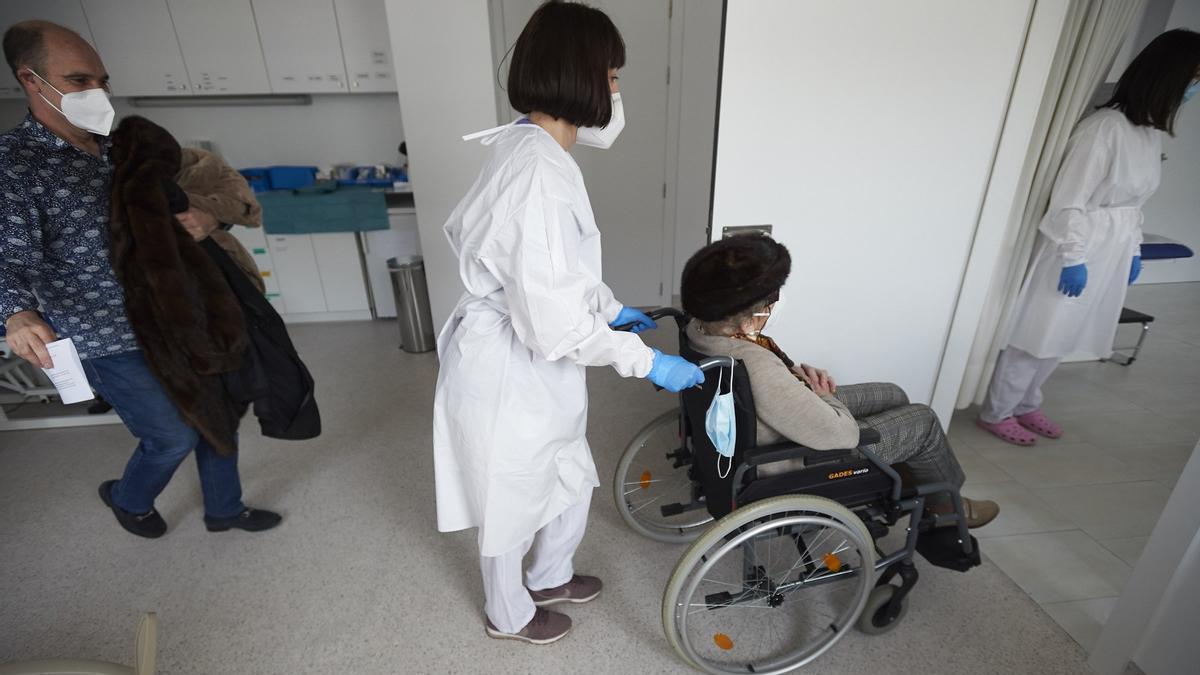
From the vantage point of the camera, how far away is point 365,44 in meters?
3.36

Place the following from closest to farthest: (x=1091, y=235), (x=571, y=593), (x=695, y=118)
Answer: (x=571, y=593), (x=1091, y=235), (x=695, y=118)

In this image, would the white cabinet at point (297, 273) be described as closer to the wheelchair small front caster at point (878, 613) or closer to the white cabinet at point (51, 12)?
the white cabinet at point (51, 12)

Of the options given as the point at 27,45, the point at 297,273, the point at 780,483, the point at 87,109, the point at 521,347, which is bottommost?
the point at 297,273

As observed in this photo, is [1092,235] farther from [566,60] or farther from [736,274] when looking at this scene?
[566,60]

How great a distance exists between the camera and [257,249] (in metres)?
3.44

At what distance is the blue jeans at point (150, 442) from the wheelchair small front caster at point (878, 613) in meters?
1.88

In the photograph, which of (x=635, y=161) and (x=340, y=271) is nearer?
(x=635, y=161)

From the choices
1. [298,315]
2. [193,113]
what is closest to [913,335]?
[298,315]

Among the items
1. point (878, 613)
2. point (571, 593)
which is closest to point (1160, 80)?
point (878, 613)

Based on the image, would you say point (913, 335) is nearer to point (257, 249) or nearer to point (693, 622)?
point (693, 622)

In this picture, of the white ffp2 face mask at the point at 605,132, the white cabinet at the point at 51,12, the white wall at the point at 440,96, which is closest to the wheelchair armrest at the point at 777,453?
the white ffp2 face mask at the point at 605,132

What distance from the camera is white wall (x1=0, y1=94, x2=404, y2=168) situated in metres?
3.66

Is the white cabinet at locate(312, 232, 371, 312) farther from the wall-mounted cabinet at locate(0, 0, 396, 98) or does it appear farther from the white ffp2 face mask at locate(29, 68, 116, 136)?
the white ffp2 face mask at locate(29, 68, 116, 136)

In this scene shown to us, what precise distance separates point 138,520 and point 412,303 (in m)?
1.65
